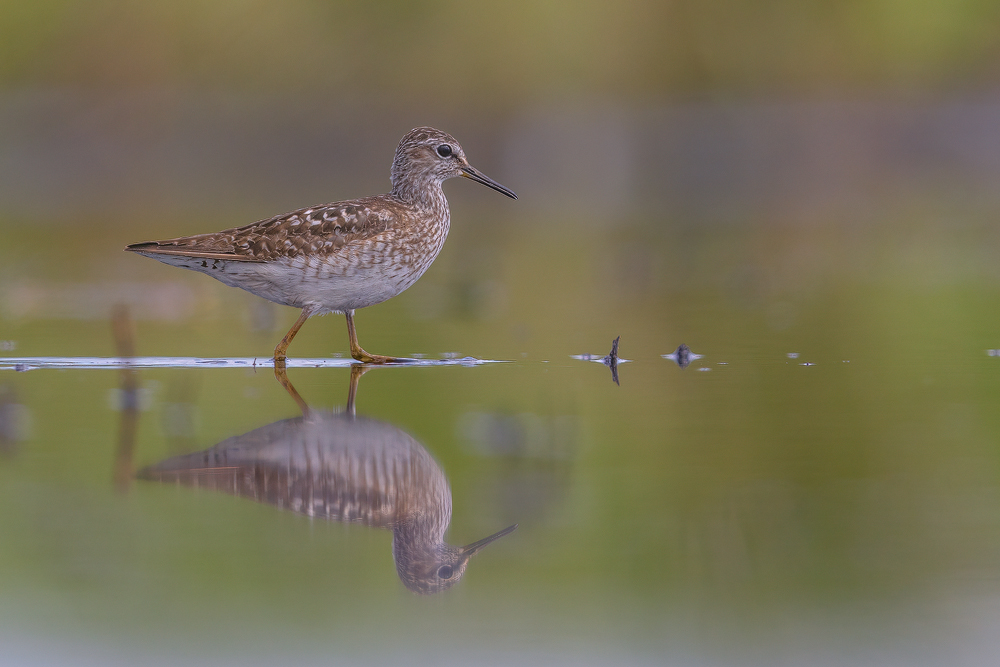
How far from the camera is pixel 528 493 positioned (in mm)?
4727

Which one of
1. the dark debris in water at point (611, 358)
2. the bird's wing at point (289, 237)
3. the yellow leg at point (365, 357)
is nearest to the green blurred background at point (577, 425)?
the dark debris in water at point (611, 358)

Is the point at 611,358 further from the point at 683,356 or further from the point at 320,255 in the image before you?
the point at 320,255

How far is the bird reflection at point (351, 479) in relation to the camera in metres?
4.09

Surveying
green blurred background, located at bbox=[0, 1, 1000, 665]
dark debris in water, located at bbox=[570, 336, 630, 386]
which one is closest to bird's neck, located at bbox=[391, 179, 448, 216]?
green blurred background, located at bbox=[0, 1, 1000, 665]

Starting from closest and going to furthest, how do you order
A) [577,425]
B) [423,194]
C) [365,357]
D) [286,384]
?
[577,425]
[286,384]
[365,357]
[423,194]

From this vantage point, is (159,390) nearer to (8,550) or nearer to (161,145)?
(8,550)

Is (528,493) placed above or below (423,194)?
below

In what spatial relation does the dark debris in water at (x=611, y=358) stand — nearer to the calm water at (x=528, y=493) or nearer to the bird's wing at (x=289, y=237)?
the calm water at (x=528, y=493)

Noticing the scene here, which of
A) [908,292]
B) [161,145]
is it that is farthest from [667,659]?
[161,145]

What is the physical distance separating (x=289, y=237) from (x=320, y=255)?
0.24 metres

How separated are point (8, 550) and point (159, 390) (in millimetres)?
2699

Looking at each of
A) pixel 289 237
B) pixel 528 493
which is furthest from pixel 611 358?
pixel 528 493

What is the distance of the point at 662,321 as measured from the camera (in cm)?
957

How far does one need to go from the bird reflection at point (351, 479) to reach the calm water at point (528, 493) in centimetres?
2
